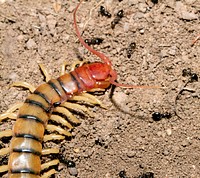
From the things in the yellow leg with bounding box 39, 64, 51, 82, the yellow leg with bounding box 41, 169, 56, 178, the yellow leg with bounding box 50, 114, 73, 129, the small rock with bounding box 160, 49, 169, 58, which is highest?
the small rock with bounding box 160, 49, 169, 58

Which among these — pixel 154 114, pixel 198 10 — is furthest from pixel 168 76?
pixel 198 10

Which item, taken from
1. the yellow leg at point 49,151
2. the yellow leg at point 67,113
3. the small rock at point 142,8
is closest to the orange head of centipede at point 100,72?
the yellow leg at point 67,113

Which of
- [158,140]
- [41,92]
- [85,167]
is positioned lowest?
[85,167]

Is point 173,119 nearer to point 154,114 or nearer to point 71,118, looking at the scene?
point 154,114

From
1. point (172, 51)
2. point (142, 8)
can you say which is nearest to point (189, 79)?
point (172, 51)

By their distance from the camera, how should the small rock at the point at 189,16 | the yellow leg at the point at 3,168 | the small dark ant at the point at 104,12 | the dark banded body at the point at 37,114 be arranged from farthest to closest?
the small dark ant at the point at 104,12
the small rock at the point at 189,16
the yellow leg at the point at 3,168
the dark banded body at the point at 37,114

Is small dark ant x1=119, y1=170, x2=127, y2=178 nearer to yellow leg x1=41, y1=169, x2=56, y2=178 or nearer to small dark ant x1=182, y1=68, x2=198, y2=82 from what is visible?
yellow leg x1=41, y1=169, x2=56, y2=178

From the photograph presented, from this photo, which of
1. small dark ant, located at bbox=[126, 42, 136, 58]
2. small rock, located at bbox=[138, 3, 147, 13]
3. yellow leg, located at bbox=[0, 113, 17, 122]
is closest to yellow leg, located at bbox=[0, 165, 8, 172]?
yellow leg, located at bbox=[0, 113, 17, 122]

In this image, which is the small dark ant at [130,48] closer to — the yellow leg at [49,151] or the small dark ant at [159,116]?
the small dark ant at [159,116]
